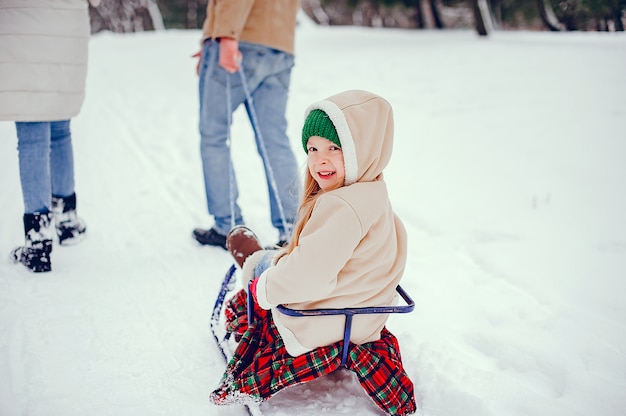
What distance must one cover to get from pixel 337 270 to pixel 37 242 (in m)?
1.63

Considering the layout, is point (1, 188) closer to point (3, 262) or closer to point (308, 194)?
point (3, 262)

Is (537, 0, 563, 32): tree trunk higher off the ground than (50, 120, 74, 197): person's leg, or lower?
higher

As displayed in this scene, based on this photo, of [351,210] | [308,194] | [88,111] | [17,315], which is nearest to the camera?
[351,210]

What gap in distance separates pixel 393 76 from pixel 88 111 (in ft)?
10.8

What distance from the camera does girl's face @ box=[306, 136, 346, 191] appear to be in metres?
1.58

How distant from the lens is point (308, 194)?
5.72ft

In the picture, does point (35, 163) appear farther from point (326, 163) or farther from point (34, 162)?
point (326, 163)

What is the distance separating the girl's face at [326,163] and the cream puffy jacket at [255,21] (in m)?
1.12

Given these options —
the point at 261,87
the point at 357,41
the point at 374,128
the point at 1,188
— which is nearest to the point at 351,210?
the point at 374,128

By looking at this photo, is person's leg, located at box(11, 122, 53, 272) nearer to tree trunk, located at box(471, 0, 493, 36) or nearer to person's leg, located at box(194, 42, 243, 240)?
person's leg, located at box(194, 42, 243, 240)

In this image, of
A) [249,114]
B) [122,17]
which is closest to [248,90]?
[249,114]

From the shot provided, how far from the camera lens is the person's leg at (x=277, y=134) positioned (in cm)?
267

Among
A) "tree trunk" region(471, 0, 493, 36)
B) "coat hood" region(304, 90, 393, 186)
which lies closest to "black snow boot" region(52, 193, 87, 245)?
"coat hood" region(304, 90, 393, 186)

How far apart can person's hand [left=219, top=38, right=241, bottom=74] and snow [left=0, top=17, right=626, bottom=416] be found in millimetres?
976
